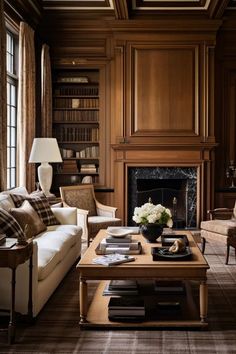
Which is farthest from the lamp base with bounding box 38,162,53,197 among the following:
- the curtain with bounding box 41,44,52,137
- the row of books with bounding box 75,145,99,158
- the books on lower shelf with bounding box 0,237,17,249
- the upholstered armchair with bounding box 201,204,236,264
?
the books on lower shelf with bounding box 0,237,17,249

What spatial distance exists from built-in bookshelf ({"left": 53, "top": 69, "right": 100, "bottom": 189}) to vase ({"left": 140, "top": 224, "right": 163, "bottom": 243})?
354 centimetres

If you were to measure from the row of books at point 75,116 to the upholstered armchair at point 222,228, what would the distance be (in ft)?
8.75

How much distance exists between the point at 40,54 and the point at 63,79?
1.70 feet

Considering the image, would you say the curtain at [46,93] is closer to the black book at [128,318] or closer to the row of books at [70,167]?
the row of books at [70,167]

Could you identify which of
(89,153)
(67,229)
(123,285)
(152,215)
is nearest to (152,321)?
(123,285)

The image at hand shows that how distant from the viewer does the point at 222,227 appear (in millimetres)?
5711

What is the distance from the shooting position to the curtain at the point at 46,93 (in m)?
7.53

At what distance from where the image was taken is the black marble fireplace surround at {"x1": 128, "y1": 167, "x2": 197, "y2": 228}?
7.90m

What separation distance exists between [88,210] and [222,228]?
6.93ft

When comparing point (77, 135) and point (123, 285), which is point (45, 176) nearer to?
point (77, 135)

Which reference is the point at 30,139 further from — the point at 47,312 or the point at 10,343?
the point at 10,343

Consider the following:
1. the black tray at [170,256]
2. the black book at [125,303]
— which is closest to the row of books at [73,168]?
the black tray at [170,256]

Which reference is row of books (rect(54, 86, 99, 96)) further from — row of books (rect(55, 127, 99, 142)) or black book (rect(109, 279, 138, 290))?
black book (rect(109, 279, 138, 290))

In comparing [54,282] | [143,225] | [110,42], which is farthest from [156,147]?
[54,282]
